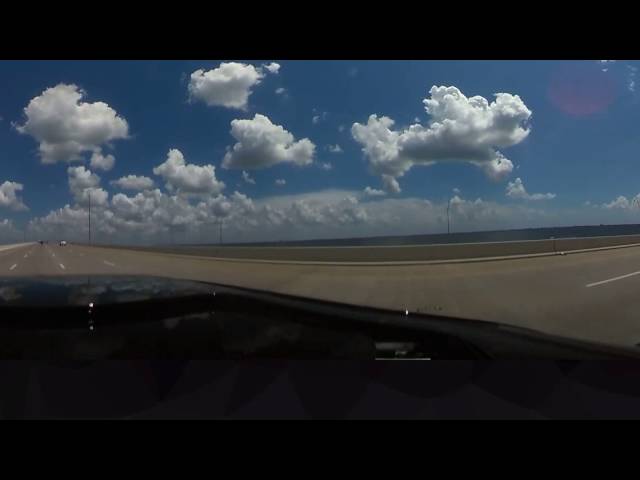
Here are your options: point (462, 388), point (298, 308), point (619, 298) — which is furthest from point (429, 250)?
point (462, 388)

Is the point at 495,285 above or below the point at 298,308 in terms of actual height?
below

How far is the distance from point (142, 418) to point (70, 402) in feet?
1.49

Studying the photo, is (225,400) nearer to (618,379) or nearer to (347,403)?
(347,403)

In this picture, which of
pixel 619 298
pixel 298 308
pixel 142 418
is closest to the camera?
pixel 142 418

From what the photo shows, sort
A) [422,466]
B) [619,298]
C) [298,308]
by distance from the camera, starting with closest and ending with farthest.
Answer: [422,466], [298,308], [619,298]

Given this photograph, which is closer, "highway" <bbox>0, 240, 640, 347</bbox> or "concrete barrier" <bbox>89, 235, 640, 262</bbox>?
A: "highway" <bbox>0, 240, 640, 347</bbox>

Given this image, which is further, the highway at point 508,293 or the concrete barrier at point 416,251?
the concrete barrier at point 416,251

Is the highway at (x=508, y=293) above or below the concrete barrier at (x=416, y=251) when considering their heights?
below

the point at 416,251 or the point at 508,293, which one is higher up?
the point at 416,251

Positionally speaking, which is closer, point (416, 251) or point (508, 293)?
point (508, 293)

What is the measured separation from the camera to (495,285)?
13289 millimetres

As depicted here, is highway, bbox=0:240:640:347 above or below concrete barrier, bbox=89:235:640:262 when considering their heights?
below

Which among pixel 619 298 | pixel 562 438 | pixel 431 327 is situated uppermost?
pixel 431 327

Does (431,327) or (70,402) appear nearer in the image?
(70,402)
